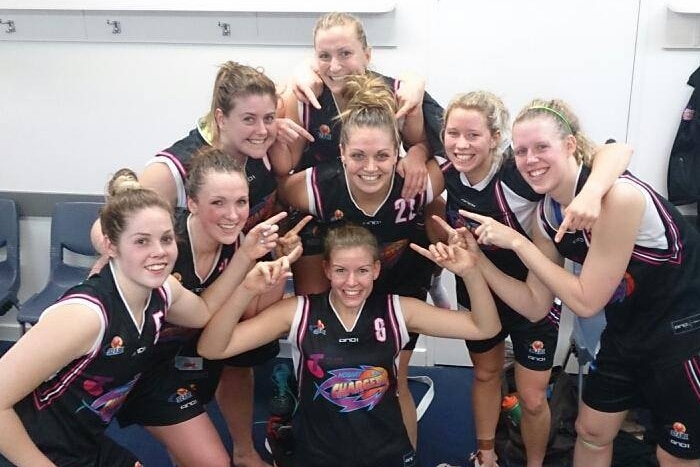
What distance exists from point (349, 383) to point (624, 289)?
0.94 meters

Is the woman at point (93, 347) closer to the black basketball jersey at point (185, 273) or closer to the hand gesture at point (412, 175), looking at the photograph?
the black basketball jersey at point (185, 273)

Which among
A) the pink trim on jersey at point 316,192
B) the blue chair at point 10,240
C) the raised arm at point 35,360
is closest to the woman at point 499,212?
the pink trim on jersey at point 316,192

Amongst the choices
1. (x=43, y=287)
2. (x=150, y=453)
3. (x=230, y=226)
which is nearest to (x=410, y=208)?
(x=230, y=226)

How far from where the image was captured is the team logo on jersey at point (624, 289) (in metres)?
2.20

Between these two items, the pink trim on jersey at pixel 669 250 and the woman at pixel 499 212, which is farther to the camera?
the woman at pixel 499 212

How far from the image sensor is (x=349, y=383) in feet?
7.75

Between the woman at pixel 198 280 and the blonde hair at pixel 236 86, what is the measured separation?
168 millimetres

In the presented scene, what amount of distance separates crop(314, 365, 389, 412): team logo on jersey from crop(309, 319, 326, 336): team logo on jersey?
0.14 m

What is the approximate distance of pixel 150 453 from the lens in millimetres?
3131

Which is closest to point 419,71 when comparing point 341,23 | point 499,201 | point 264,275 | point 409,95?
point 409,95

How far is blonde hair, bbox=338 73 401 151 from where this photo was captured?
231 centimetres

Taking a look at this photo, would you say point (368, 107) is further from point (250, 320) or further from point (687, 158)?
point (687, 158)

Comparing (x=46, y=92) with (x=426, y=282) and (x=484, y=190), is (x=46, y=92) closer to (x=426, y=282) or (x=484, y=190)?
(x=426, y=282)

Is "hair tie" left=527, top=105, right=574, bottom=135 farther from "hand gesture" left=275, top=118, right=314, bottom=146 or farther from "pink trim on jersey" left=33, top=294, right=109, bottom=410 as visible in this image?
"pink trim on jersey" left=33, top=294, right=109, bottom=410
